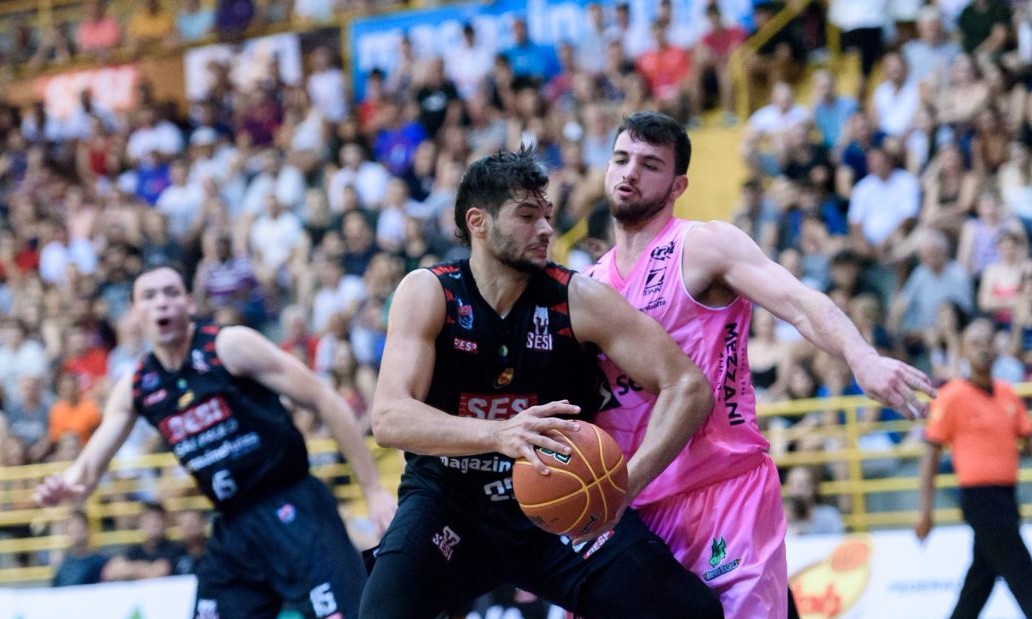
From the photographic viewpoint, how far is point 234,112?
61.0 ft

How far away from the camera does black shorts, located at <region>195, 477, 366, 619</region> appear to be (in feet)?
22.1

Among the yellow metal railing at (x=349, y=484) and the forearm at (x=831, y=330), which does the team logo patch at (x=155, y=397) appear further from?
the yellow metal railing at (x=349, y=484)

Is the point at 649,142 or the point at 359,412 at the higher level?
the point at 649,142

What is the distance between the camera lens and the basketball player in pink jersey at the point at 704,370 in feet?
17.4

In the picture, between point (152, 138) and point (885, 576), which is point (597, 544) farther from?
point (152, 138)

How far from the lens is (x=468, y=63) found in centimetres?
1697

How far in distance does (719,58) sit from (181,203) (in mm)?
6576

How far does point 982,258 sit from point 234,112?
1053 centimetres

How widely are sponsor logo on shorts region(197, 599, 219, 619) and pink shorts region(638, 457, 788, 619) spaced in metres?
2.43

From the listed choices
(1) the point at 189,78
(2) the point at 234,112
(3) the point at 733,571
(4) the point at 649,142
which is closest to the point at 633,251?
(4) the point at 649,142

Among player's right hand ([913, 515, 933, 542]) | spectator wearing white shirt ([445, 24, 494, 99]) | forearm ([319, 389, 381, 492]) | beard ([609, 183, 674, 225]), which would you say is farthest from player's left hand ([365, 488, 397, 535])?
spectator wearing white shirt ([445, 24, 494, 99])

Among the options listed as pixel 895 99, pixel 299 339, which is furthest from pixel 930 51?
pixel 299 339

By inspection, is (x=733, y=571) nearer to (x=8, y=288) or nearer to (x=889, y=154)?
(x=889, y=154)

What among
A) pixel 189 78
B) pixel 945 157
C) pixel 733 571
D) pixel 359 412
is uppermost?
pixel 189 78
